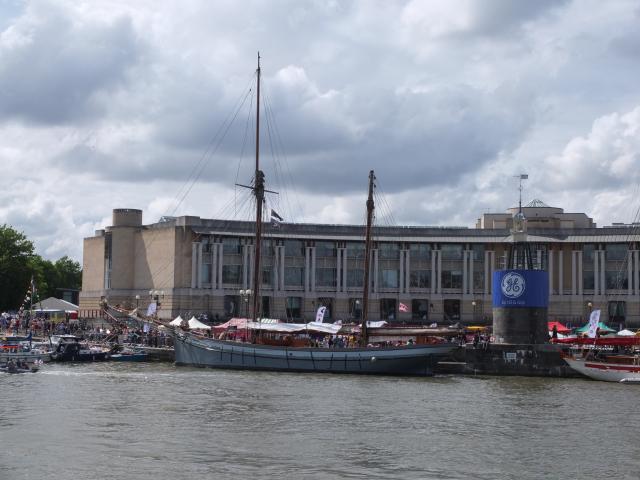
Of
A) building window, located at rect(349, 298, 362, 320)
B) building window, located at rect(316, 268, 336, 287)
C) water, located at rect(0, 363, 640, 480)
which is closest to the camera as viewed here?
water, located at rect(0, 363, 640, 480)

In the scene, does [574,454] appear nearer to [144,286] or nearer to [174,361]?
[174,361]

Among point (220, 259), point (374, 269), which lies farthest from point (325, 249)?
point (220, 259)

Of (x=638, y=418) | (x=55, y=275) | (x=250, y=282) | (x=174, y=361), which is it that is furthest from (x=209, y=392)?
(x=55, y=275)

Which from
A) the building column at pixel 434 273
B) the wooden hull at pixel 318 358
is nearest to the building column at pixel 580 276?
the building column at pixel 434 273

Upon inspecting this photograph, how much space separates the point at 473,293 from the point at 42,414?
84097 mm

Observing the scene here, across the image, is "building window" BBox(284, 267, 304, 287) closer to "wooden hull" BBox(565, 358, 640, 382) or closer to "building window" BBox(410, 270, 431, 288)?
"building window" BBox(410, 270, 431, 288)

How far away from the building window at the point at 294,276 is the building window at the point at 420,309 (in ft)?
44.5

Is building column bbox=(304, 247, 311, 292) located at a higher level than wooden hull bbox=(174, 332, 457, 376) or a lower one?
higher

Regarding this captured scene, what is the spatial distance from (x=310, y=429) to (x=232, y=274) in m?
79.4

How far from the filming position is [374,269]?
13062cm

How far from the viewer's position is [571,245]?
128m

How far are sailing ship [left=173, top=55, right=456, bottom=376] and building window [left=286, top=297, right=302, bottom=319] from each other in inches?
1401

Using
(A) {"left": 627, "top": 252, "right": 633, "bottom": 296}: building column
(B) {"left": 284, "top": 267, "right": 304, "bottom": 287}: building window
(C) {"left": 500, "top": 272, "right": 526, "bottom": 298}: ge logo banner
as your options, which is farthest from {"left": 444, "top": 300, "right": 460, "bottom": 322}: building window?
(C) {"left": 500, "top": 272, "right": 526, "bottom": 298}: ge logo banner

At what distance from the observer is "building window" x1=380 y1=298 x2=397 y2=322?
130m
